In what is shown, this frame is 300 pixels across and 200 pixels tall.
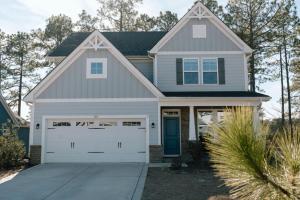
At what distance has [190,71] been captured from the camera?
18641 mm

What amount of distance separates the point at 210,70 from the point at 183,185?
8.79m

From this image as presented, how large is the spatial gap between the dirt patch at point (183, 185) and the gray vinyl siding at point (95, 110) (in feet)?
10.3

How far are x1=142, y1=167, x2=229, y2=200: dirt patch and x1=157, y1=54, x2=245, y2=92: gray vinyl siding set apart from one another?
527 cm

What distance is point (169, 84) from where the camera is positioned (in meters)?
18.6

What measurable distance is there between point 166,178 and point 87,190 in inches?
118

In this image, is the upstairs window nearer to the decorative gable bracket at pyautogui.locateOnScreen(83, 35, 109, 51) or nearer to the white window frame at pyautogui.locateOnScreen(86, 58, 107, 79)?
the decorative gable bracket at pyautogui.locateOnScreen(83, 35, 109, 51)

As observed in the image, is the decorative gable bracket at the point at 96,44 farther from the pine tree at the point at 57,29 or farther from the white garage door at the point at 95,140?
the pine tree at the point at 57,29

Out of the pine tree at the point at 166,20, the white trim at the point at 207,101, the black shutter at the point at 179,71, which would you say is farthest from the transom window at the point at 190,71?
the pine tree at the point at 166,20

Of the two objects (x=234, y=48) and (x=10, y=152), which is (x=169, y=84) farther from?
(x=10, y=152)

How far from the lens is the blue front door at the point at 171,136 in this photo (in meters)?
18.1

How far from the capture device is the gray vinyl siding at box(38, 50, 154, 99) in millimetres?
16703

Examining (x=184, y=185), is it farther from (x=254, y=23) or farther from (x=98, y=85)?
(x=254, y=23)

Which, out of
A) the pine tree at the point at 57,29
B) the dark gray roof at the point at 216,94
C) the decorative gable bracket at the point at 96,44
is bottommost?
the dark gray roof at the point at 216,94

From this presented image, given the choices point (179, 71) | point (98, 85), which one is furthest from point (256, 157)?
point (179, 71)
